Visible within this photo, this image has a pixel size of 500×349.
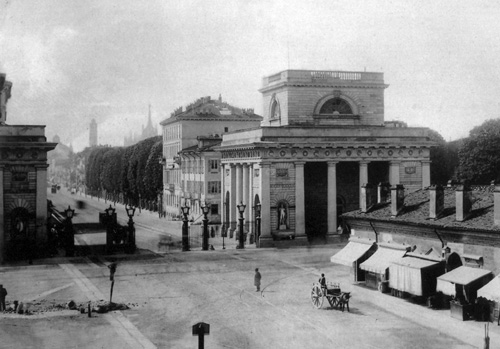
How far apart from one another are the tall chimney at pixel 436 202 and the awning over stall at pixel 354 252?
5.05 metres

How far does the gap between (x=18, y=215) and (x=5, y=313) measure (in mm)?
21171

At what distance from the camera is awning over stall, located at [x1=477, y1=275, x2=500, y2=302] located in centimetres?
2706

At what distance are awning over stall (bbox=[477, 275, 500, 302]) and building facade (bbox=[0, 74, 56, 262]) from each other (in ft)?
110

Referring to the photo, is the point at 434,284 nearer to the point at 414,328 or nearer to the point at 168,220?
the point at 414,328

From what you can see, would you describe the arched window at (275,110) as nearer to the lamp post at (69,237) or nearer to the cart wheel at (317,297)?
the lamp post at (69,237)

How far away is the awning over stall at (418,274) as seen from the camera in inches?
1245

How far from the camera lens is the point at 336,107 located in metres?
67.9

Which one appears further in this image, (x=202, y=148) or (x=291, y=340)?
(x=202, y=148)

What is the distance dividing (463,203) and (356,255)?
7.95 metres

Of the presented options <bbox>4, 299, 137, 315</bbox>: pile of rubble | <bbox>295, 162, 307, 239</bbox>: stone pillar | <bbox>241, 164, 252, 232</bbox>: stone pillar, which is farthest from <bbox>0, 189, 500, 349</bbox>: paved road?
<bbox>241, 164, 252, 232</bbox>: stone pillar

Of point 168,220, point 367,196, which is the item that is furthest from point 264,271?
point 168,220

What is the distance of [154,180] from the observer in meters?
113

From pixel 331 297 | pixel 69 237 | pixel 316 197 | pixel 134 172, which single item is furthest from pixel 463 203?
pixel 134 172

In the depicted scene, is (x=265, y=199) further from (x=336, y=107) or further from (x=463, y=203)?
(x=463, y=203)
